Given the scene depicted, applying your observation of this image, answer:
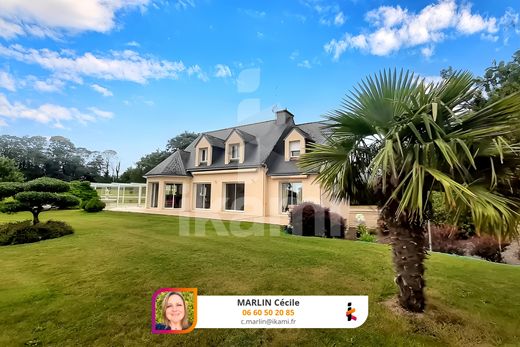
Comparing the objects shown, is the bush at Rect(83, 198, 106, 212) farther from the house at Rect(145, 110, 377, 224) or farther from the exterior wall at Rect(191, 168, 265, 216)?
the exterior wall at Rect(191, 168, 265, 216)

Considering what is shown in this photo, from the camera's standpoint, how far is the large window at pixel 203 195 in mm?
21328

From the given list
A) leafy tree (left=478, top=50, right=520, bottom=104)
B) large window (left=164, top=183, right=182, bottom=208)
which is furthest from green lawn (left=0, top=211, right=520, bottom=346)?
leafy tree (left=478, top=50, right=520, bottom=104)

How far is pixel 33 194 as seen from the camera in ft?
33.0

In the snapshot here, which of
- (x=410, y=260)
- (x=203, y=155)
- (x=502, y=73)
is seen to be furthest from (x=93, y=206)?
(x=502, y=73)

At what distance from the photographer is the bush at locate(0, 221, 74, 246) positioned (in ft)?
29.3

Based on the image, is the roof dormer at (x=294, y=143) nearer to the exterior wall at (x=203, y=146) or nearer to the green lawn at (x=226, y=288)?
the exterior wall at (x=203, y=146)

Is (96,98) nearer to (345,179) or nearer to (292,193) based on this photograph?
(292,193)

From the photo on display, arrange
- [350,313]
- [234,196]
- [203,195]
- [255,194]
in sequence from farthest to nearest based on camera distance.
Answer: [203,195]
[234,196]
[255,194]
[350,313]

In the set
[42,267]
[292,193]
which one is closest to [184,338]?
[42,267]

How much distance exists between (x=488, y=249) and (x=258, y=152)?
47.7 feet

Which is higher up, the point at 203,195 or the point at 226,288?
the point at 203,195

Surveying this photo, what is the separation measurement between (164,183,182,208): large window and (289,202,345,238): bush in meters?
14.8

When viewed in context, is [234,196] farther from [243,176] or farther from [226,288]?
[226,288]

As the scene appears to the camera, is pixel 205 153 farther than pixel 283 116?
Yes
